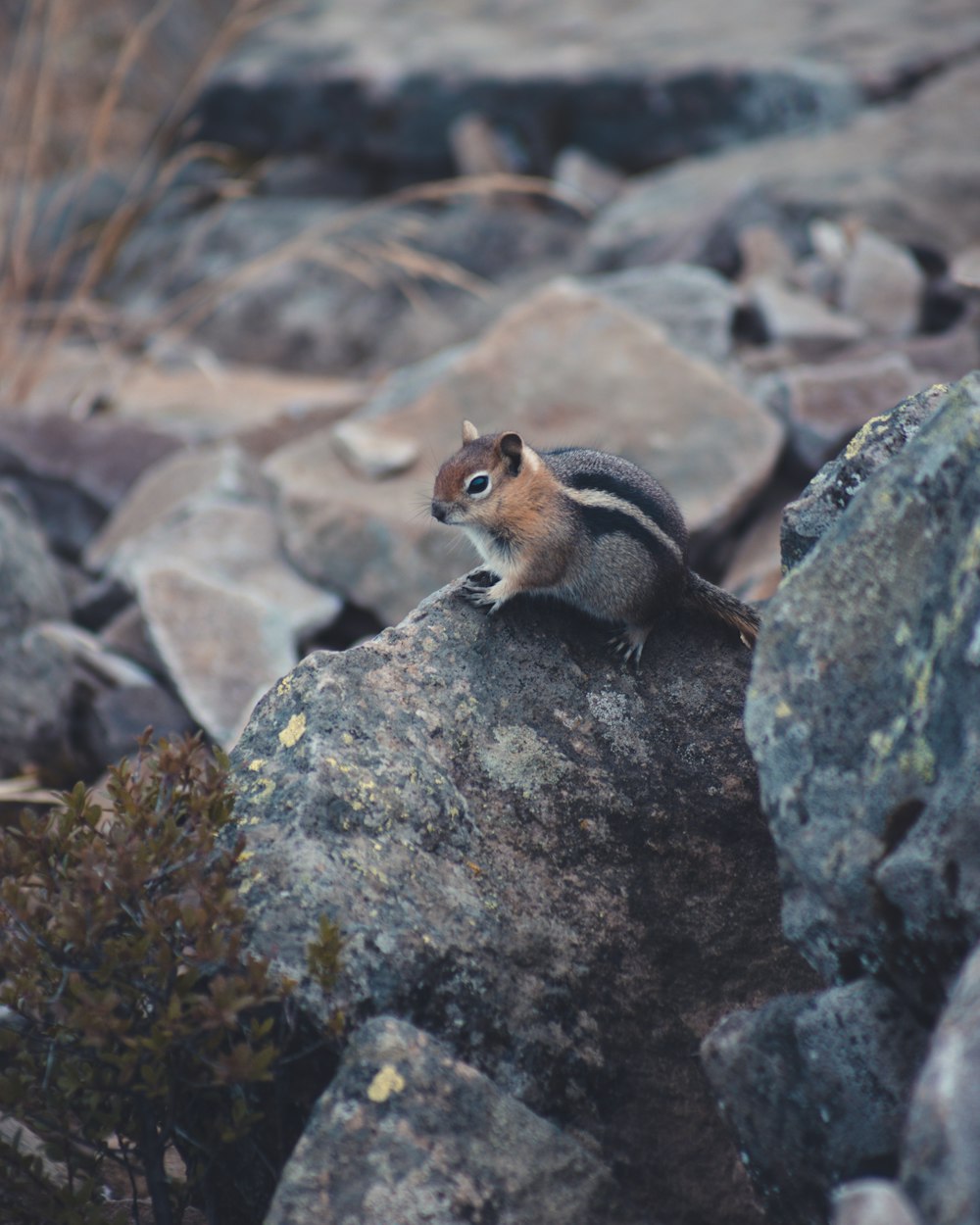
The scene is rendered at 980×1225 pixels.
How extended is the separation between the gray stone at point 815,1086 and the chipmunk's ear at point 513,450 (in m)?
2.44

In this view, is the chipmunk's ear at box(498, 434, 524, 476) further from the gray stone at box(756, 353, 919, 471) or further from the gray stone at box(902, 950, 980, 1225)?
Answer: the gray stone at box(756, 353, 919, 471)

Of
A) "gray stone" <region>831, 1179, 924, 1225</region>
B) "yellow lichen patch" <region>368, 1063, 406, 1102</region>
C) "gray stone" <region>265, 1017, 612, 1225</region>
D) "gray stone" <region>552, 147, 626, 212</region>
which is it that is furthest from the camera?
"gray stone" <region>552, 147, 626, 212</region>

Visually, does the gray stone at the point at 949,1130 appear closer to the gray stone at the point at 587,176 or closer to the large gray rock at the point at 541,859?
the large gray rock at the point at 541,859

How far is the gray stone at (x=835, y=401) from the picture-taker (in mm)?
7945

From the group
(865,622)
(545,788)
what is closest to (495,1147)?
(545,788)

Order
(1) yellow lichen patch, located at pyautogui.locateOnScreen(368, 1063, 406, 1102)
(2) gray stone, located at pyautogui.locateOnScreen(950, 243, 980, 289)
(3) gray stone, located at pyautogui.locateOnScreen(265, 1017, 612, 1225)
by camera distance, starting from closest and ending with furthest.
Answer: (3) gray stone, located at pyautogui.locateOnScreen(265, 1017, 612, 1225) < (1) yellow lichen patch, located at pyautogui.locateOnScreen(368, 1063, 406, 1102) < (2) gray stone, located at pyautogui.locateOnScreen(950, 243, 980, 289)

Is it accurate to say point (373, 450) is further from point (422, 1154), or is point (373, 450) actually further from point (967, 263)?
point (422, 1154)

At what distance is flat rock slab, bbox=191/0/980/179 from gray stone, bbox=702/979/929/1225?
12245 mm

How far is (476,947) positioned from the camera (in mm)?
3613

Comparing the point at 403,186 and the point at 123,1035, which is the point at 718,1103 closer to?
the point at 123,1035

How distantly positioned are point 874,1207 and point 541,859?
1.86 meters

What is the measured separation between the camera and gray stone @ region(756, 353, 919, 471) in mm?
7945

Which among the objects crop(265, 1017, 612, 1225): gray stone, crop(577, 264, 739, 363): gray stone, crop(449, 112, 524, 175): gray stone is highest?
crop(265, 1017, 612, 1225): gray stone

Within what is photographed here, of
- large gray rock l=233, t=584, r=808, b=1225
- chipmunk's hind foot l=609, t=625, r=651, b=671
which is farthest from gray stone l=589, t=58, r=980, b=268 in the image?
large gray rock l=233, t=584, r=808, b=1225
